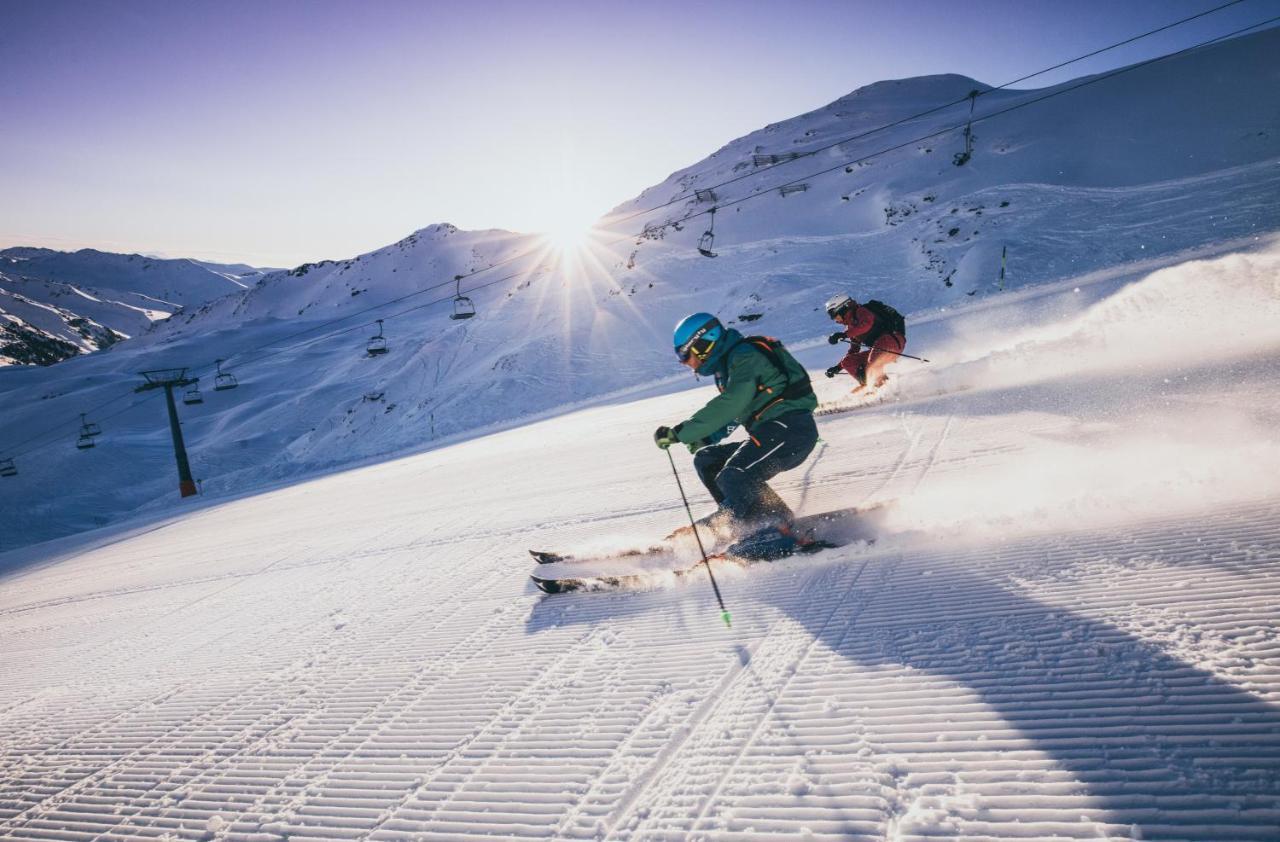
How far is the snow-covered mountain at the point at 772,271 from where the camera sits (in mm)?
23000

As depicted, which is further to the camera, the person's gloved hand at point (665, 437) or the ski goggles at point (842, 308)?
the ski goggles at point (842, 308)

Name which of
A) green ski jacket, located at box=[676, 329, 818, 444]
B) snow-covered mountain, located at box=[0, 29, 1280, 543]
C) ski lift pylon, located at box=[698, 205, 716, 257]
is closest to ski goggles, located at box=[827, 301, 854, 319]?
green ski jacket, located at box=[676, 329, 818, 444]

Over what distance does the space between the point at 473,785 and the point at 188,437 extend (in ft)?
162

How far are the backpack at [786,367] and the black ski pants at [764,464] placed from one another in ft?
0.59

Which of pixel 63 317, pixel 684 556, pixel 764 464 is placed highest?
pixel 63 317

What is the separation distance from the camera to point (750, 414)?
4.86 meters

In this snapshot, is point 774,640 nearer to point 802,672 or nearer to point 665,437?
point 802,672

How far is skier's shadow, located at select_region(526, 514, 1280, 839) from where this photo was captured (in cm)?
168

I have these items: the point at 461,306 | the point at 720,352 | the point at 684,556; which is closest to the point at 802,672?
the point at 684,556

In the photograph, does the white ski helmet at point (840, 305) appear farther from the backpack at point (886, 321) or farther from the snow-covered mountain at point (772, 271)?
the snow-covered mountain at point (772, 271)

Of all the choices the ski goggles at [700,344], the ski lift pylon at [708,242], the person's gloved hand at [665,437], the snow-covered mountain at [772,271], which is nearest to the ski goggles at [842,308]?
the ski goggles at [700,344]

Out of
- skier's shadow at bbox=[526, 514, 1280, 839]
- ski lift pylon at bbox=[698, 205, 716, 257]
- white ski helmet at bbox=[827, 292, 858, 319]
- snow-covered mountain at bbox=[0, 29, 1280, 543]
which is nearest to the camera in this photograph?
skier's shadow at bbox=[526, 514, 1280, 839]

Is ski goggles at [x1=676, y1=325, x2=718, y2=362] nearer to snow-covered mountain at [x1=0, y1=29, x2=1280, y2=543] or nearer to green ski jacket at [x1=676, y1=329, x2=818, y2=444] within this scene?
green ski jacket at [x1=676, y1=329, x2=818, y2=444]

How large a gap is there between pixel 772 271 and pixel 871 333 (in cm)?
2128
